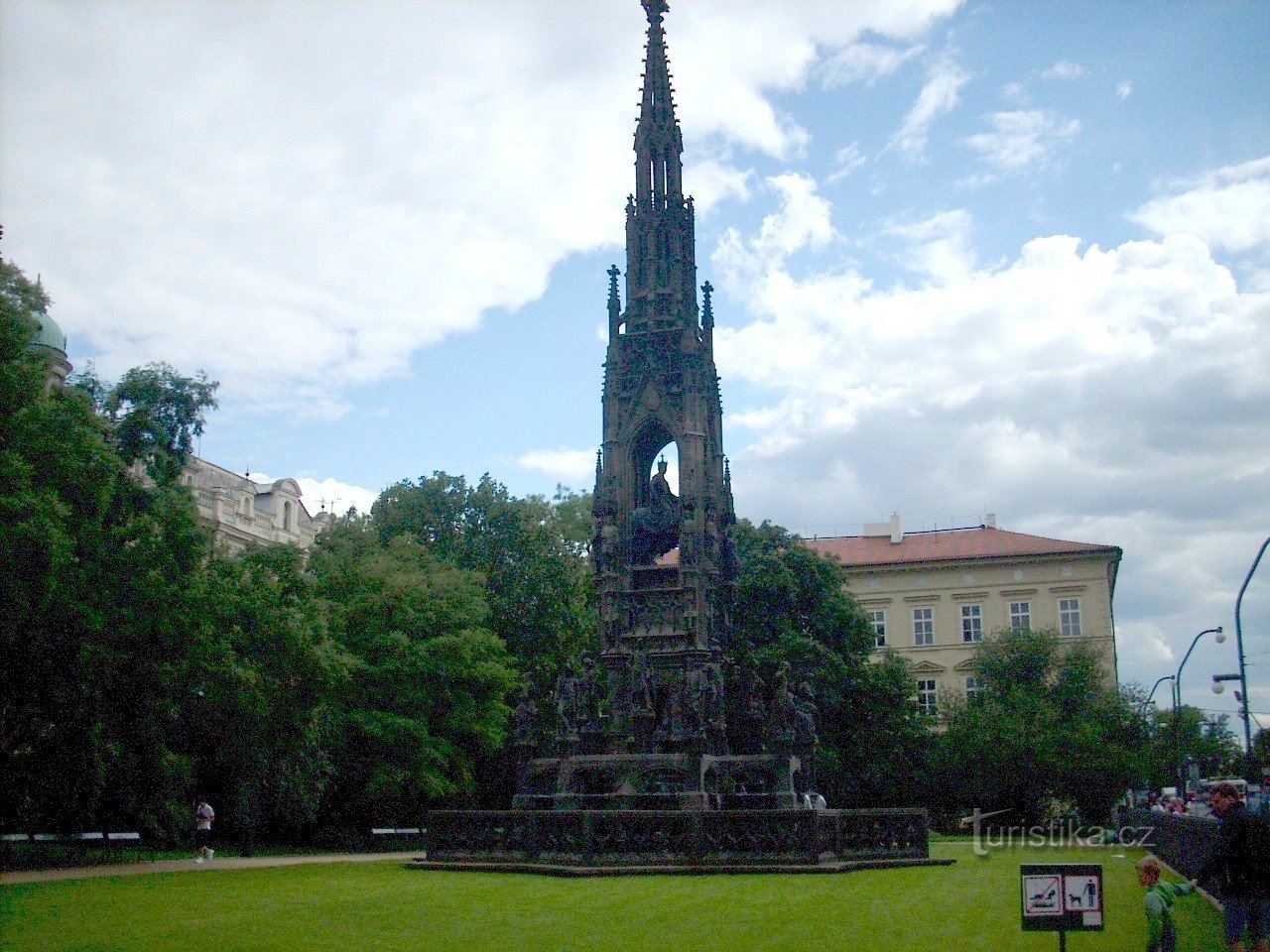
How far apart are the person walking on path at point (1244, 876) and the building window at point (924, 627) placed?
192 ft

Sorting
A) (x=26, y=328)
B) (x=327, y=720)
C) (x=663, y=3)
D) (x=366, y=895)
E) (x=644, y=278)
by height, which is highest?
(x=663, y=3)

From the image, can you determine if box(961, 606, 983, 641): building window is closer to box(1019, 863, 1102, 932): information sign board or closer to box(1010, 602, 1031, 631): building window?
box(1010, 602, 1031, 631): building window

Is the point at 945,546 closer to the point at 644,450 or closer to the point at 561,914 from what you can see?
the point at 644,450

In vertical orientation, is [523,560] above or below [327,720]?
above

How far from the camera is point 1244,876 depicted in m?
10.1

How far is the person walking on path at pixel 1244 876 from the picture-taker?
10.1 meters

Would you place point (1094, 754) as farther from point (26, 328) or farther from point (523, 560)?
point (26, 328)

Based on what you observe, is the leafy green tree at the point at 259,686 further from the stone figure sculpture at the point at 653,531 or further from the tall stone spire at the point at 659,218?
the tall stone spire at the point at 659,218

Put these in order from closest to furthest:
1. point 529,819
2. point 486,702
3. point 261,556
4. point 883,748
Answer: point 529,819 < point 261,556 < point 486,702 < point 883,748

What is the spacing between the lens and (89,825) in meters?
27.4

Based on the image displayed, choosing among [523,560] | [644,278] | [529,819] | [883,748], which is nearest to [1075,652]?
[883,748]

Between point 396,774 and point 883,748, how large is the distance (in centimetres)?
1795

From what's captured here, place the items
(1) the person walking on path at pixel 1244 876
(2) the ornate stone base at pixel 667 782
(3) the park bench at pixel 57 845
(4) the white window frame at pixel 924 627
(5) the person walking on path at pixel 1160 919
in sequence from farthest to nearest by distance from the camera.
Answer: (4) the white window frame at pixel 924 627, (3) the park bench at pixel 57 845, (2) the ornate stone base at pixel 667 782, (1) the person walking on path at pixel 1244 876, (5) the person walking on path at pixel 1160 919

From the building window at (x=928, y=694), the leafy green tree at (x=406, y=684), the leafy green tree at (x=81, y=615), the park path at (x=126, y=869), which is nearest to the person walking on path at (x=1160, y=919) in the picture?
the park path at (x=126, y=869)
